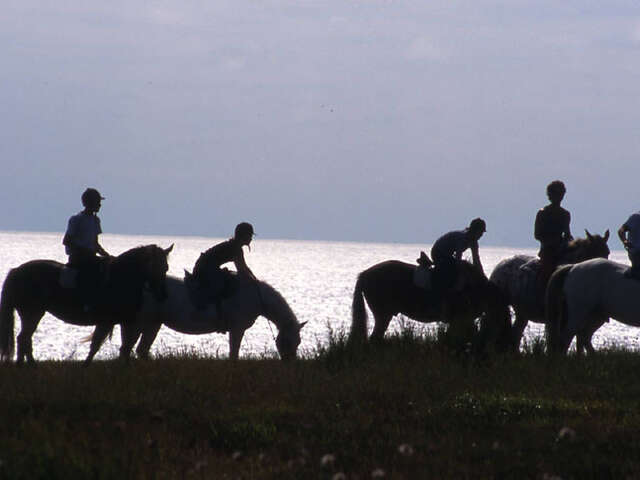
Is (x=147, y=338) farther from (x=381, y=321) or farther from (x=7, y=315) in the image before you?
(x=381, y=321)

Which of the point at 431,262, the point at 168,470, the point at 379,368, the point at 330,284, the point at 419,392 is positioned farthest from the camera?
the point at 330,284

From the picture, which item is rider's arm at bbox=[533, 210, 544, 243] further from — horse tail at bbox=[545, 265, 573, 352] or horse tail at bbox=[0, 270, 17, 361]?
horse tail at bbox=[0, 270, 17, 361]

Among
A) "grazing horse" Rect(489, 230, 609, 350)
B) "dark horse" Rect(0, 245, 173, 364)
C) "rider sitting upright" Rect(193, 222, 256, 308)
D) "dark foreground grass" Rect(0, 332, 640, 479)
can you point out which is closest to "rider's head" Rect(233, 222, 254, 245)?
"rider sitting upright" Rect(193, 222, 256, 308)

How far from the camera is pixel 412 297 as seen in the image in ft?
50.5

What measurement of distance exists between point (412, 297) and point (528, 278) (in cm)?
190

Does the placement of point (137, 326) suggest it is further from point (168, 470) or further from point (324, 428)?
point (168, 470)

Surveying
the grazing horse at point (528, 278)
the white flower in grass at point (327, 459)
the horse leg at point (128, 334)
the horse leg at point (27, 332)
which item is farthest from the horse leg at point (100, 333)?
the white flower in grass at point (327, 459)

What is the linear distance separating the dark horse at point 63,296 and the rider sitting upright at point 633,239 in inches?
261

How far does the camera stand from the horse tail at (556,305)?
1411cm

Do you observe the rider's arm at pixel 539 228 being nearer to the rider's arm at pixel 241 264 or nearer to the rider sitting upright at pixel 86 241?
the rider's arm at pixel 241 264

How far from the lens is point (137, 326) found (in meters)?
13.6

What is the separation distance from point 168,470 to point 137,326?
755 cm

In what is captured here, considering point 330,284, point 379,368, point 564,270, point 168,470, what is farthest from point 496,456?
point 330,284

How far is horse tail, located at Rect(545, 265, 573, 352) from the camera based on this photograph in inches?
555
